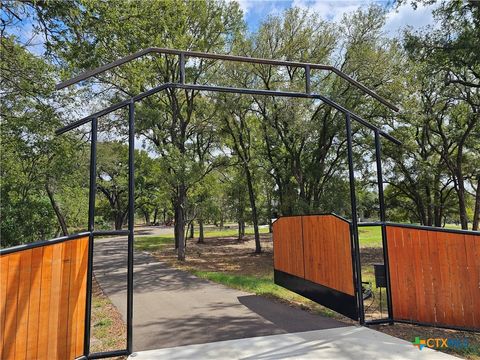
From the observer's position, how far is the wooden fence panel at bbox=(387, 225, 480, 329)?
15.7ft

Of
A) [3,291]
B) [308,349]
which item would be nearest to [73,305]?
[3,291]

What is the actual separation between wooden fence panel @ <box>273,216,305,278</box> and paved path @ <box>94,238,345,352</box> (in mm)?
1100

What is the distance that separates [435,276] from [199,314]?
4.12m

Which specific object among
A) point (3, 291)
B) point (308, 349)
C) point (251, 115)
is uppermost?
point (251, 115)

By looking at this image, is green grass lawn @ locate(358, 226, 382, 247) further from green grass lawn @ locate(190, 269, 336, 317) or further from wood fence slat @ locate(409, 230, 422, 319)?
wood fence slat @ locate(409, 230, 422, 319)

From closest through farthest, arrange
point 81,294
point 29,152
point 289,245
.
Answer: point 81,294, point 289,245, point 29,152

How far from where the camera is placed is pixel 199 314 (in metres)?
6.17

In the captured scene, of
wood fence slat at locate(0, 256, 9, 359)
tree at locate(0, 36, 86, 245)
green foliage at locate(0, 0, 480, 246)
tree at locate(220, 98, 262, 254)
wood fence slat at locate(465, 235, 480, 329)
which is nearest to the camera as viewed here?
wood fence slat at locate(0, 256, 9, 359)

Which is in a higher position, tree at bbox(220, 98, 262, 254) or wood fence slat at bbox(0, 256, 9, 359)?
tree at bbox(220, 98, 262, 254)

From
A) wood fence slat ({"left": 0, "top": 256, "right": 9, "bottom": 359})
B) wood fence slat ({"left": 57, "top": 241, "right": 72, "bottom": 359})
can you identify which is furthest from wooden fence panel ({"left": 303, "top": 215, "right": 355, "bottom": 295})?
wood fence slat ({"left": 0, "top": 256, "right": 9, "bottom": 359})

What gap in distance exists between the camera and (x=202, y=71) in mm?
16828

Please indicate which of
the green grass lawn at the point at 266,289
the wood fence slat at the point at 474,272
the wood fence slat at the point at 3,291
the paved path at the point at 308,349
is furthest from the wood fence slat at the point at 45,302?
the wood fence slat at the point at 474,272

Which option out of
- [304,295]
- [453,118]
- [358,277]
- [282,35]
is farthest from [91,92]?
[453,118]

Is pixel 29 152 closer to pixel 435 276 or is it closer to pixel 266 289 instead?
pixel 266 289
